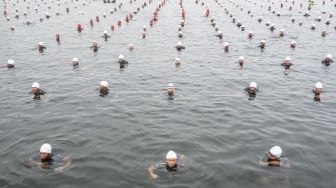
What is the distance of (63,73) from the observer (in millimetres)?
28844

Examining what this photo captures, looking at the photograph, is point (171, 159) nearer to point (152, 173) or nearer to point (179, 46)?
point (152, 173)

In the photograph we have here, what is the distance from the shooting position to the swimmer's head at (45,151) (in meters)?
14.7

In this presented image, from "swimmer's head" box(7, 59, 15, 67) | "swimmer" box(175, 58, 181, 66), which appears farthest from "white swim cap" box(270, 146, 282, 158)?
"swimmer's head" box(7, 59, 15, 67)

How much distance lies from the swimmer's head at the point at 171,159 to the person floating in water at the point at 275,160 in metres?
3.66

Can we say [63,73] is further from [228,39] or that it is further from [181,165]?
[228,39]

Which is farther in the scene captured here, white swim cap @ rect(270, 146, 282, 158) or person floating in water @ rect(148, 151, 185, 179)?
white swim cap @ rect(270, 146, 282, 158)

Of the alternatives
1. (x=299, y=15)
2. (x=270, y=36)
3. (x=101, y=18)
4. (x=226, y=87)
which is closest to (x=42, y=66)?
(x=226, y=87)

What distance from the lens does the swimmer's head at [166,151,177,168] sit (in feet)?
46.4

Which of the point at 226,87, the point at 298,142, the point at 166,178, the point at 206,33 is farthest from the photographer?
the point at 206,33

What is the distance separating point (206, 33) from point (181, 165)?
3305 centimetres

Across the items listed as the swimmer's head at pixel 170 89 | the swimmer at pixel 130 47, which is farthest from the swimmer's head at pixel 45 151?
the swimmer at pixel 130 47

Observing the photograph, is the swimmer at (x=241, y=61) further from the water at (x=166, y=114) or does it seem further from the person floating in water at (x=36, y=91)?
the person floating in water at (x=36, y=91)

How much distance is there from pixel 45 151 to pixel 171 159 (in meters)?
4.94

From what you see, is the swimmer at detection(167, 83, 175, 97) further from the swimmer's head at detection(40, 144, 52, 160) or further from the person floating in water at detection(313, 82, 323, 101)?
the swimmer's head at detection(40, 144, 52, 160)
